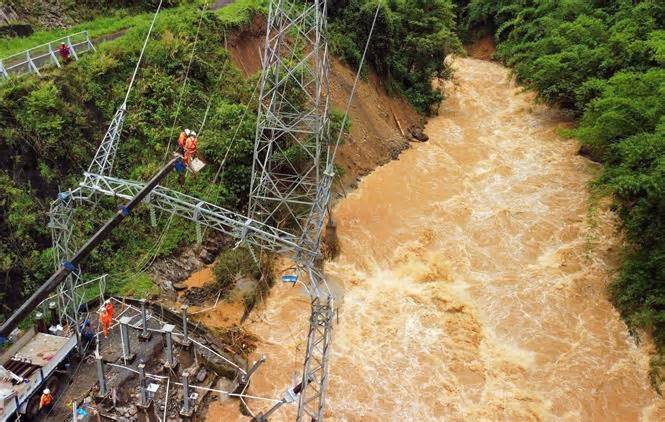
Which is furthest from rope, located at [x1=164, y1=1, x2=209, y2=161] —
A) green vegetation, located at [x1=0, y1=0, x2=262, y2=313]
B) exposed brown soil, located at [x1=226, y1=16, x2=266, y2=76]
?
exposed brown soil, located at [x1=226, y1=16, x2=266, y2=76]

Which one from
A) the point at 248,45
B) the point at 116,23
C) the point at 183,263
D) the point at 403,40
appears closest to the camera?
the point at 183,263

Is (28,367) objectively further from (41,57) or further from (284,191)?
(284,191)

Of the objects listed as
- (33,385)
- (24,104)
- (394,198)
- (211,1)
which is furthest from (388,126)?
(33,385)

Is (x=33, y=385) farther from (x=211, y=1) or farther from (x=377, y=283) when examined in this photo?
(x=211, y=1)

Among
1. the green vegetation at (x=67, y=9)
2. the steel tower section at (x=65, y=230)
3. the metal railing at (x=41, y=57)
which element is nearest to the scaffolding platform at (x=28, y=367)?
the steel tower section at (x=65, y=230)

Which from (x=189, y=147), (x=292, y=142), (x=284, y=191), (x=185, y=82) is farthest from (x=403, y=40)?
(x=189, y=147)

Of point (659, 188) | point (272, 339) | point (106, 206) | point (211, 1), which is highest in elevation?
point (211, 1)

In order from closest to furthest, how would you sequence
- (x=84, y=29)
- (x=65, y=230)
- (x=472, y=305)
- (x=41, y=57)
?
(x=65, y=230)
(x=472, y=305)
(x=41, y=57)
(x=84, y=29)
